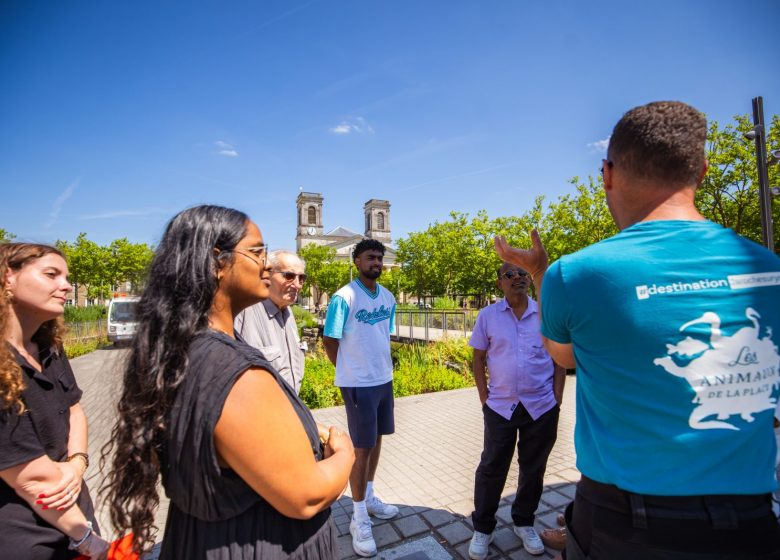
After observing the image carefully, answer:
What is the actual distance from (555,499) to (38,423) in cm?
393

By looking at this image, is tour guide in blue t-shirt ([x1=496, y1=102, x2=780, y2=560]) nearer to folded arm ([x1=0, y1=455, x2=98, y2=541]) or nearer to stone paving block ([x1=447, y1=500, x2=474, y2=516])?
folded arm ([x1=0, y1=455, x2=98, y2=541])

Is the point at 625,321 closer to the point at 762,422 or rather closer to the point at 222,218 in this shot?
the point at 762,422

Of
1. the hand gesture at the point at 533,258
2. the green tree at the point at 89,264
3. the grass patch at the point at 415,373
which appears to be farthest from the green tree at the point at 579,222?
the green tree at the point at 89,264

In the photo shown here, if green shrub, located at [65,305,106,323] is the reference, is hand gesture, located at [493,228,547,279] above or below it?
above

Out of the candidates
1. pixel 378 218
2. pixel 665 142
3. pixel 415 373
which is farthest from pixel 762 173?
pixel 378 218

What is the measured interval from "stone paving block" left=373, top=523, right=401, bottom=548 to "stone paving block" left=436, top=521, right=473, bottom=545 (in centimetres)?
37

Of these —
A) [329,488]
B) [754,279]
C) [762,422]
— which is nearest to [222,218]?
[329,488]

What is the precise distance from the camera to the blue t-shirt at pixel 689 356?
1197mm

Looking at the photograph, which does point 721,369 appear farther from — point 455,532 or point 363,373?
point 455,532

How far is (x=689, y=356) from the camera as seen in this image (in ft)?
3.96

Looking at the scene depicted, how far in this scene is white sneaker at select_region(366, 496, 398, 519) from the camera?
3711 millimetres

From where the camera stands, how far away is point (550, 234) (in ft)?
91.8

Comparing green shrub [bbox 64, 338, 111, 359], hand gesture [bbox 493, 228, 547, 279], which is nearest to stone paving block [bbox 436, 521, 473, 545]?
hand gesture [bbox 493, 228, 547, 279]

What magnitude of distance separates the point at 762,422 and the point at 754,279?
16.1 inches
